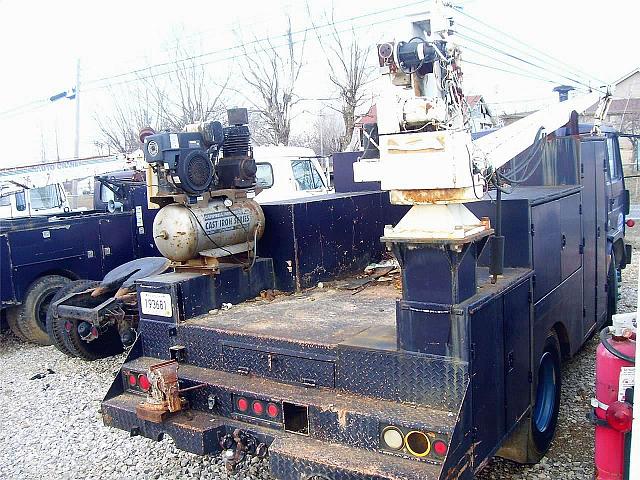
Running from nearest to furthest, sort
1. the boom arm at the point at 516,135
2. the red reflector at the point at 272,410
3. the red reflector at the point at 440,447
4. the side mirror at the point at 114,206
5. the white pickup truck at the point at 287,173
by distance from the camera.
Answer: the red reflector at the point at 440,447, the boom arm at the point at 516,135, the red reflector at the point at 272,410, the white pickup truck at the point at 287,173, the side mirror at the point at 114,206

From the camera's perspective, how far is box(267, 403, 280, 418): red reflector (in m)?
3.60

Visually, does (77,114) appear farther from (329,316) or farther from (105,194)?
(329,316)

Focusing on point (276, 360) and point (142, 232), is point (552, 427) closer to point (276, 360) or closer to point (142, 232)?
point (276, 360)

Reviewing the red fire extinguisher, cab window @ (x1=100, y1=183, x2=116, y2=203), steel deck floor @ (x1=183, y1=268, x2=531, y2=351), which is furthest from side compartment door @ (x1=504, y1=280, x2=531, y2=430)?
cab window @ (x1=100, y1=183, x2=116, y2=203)

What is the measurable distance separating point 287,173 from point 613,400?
6808 mm

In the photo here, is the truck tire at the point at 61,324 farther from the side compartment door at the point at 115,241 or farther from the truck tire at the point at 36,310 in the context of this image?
the side compartment door at the point at 115,241

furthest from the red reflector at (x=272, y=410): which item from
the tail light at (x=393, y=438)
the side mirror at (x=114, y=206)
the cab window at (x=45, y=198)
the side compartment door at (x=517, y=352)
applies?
the cab window at (x=45, y=198)

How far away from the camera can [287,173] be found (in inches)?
376

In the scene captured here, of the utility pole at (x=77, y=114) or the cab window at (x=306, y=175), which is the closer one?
the cab window at (x=306, y=175)

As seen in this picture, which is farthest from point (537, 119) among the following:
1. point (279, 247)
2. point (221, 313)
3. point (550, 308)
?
point (221, 313)

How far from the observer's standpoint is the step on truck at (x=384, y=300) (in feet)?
10.4

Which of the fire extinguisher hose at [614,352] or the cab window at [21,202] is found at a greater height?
the cab window at [21,202]

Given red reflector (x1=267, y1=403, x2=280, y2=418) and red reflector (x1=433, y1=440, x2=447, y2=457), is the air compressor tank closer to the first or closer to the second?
red reflector (x1=267, y1=403, x2=280, y2=418)

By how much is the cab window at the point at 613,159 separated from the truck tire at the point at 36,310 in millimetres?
6897
